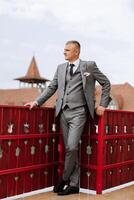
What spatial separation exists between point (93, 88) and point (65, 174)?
3.34 feet

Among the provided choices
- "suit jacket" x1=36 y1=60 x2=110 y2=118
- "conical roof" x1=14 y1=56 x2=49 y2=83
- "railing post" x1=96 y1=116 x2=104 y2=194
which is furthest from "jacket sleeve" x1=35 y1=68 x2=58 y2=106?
"conical roof" x1=14 y1=56 x2=49 y2=83

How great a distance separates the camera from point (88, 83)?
178 inches

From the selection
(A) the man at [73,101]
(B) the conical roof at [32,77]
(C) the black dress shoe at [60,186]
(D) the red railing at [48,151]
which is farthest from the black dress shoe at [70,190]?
(B) the conical roof at [32,77]

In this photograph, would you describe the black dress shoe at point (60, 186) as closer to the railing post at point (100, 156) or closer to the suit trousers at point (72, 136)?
the suit trousers at point (72, 136)

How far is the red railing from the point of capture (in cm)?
422

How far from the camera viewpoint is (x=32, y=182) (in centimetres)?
456

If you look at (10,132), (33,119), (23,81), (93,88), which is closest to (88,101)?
(93,88)

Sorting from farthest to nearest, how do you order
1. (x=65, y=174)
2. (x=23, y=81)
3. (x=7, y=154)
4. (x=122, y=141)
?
1. (x=23, y=81)
2. (x=122, y=141)
3. (x=65, y=174)
4. (x=7, y=154)

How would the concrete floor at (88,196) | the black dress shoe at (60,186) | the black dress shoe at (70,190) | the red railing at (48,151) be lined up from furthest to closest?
the black dress shoe at (60,186)
the black dress shoe at (70,190)
the concrete floor at (88,196)
the red railing at (48,151)

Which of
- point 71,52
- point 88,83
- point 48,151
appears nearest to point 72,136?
point 48,151

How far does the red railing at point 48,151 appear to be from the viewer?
422cm

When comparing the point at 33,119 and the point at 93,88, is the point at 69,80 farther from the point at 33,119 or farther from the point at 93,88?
the point at 33,119

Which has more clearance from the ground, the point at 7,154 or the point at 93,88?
the point at 93,88

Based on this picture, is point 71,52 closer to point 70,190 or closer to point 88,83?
point 88,83
